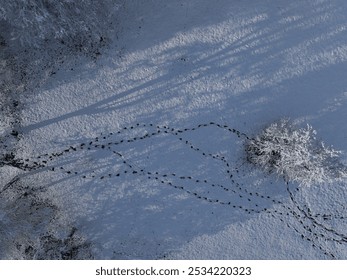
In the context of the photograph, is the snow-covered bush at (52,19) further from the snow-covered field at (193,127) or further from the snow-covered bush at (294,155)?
the snow-covered bush at (294,155)

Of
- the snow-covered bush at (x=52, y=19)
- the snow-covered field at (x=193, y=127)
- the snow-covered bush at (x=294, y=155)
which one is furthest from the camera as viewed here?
the snow-covered field at (x=193, y=127)

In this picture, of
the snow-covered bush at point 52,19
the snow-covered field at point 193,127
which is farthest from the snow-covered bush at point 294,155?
the snow-covered bush at point 52,19

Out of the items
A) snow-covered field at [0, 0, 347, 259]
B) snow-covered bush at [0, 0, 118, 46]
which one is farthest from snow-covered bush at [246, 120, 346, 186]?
snow-covered bush at [0, 0, 118, 46]

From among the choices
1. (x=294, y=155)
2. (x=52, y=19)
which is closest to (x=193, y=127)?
(x=294, y=155)

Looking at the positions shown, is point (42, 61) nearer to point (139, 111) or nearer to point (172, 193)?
A: point (139, 111)

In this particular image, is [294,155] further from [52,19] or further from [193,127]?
[52,19]

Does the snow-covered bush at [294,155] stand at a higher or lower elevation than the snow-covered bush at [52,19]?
lower

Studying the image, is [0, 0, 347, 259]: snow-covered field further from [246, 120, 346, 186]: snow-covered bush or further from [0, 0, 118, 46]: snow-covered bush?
[0, 0, 118, 46]: snow-covered bush
